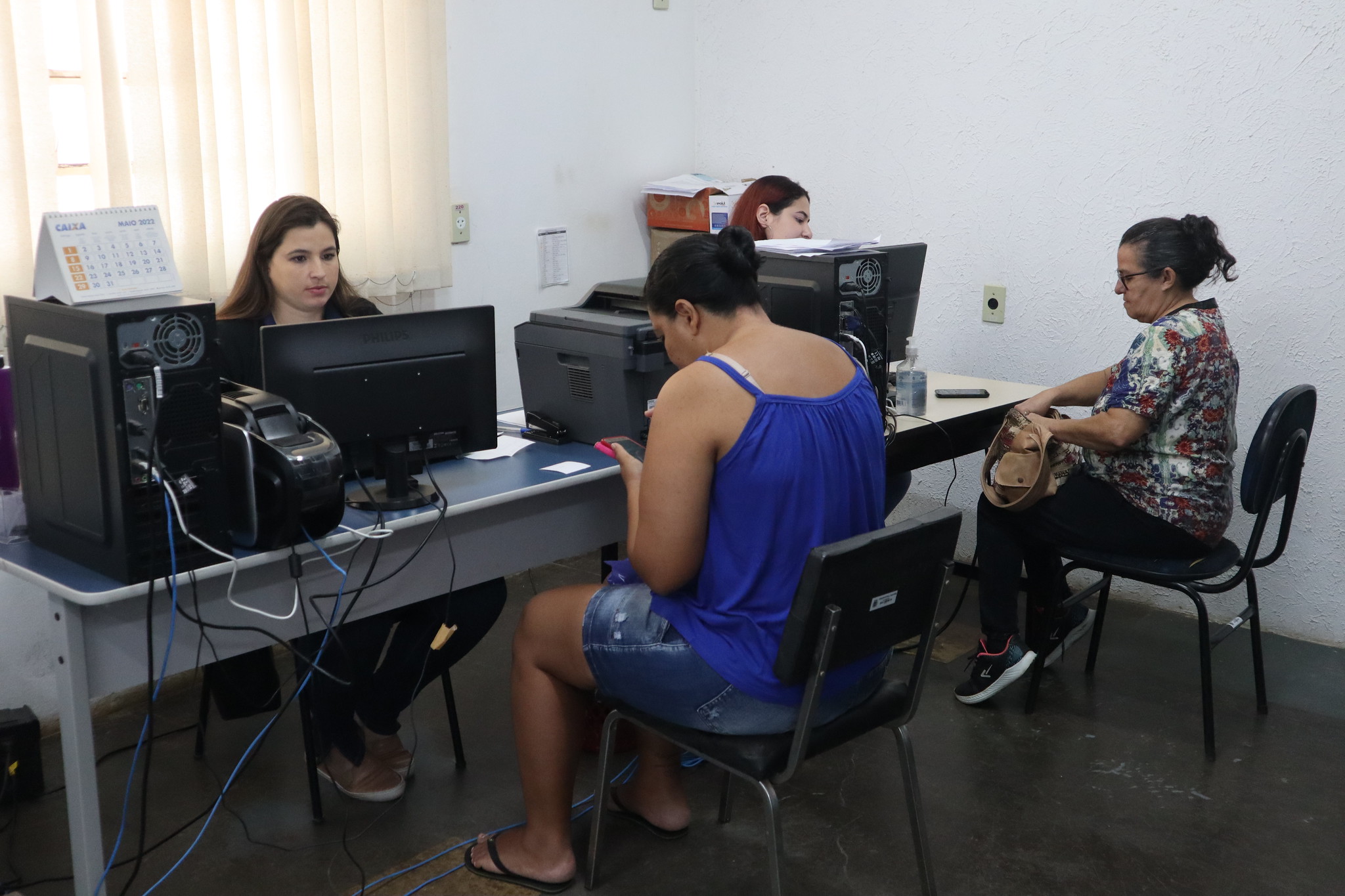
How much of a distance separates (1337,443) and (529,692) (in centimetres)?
235

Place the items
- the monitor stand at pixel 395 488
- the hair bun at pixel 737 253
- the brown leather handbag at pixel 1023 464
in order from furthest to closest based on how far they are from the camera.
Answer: the brown leather handbag at pixel 1023 464 → the monitor stand at pixel 395 488 → the hair bun at pixel 737 253

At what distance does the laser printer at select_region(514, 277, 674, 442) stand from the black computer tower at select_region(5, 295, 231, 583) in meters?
0.85

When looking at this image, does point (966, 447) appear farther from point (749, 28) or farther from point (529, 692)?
point (749, 28)

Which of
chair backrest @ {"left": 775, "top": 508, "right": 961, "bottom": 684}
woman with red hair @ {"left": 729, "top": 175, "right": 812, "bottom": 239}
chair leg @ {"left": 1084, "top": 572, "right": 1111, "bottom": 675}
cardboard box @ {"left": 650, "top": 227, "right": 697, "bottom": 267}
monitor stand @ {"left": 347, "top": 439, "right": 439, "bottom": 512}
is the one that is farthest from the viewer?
cardboard box @ {"left": 650, "top": 227, "right": 697, "bottom": 267}

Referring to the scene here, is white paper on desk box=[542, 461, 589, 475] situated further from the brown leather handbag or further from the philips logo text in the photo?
the brown leather handbag

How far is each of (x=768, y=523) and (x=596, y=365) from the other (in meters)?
0.80

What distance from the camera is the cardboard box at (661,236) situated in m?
4.21

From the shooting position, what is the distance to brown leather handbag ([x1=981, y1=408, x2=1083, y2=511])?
2.70 metres

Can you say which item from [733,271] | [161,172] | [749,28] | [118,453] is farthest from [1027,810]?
[749,28]

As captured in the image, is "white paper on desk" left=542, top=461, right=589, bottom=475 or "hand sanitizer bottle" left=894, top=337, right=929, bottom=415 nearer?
"white paper on desk" left=542, top=461, right=589, bottom=475

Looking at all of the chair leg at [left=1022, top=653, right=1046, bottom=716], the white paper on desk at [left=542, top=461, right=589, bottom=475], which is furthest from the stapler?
the chair leg at [left=1022, top=653, right=1046, bottom=716]

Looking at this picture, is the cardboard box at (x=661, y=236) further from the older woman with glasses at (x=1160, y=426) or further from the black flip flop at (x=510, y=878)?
the black flip flop at (x=510, y=878)

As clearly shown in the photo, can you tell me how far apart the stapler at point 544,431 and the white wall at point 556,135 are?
1191 millimetres

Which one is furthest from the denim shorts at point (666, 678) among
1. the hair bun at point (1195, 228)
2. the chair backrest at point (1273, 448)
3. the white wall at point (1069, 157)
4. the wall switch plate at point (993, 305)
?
the wall switch plate at point (993, 305)
